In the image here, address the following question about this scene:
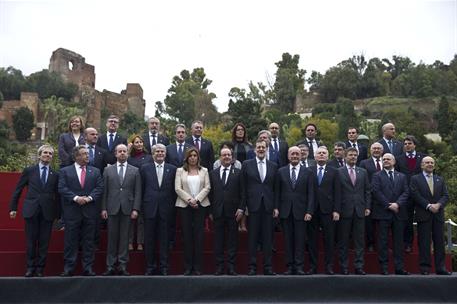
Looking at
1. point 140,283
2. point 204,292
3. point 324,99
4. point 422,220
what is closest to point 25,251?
point 140,283

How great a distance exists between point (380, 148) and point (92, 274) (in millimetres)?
4022

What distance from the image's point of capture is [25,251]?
6.85 m

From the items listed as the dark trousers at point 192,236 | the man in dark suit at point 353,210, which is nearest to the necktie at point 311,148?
the man in dark suit at point 353,210

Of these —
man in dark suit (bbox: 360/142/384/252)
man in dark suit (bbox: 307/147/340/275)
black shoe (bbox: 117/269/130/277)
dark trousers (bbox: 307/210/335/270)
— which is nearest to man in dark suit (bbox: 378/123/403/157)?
man in dark suit (bbox: 360/142/384/252)

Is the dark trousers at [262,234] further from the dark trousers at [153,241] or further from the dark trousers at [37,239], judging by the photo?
the dark trousers at [37,239]

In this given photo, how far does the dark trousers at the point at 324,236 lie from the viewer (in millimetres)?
6844

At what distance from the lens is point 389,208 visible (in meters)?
6.94

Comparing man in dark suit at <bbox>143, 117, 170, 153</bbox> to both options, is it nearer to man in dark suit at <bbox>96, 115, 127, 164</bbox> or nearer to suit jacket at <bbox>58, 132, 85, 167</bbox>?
man in dark suit at <bbox>96, 115, 127, 164</bbox>

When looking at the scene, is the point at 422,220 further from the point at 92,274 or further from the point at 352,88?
the point at 352,88

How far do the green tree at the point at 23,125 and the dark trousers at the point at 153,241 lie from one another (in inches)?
2231

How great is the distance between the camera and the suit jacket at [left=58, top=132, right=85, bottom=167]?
7305 mm

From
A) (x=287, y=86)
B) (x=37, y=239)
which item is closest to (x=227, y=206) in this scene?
(x=37, y=239)

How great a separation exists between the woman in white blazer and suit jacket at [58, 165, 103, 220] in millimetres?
958

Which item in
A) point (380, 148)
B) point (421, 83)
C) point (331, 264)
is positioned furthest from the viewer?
point (421, 83)
